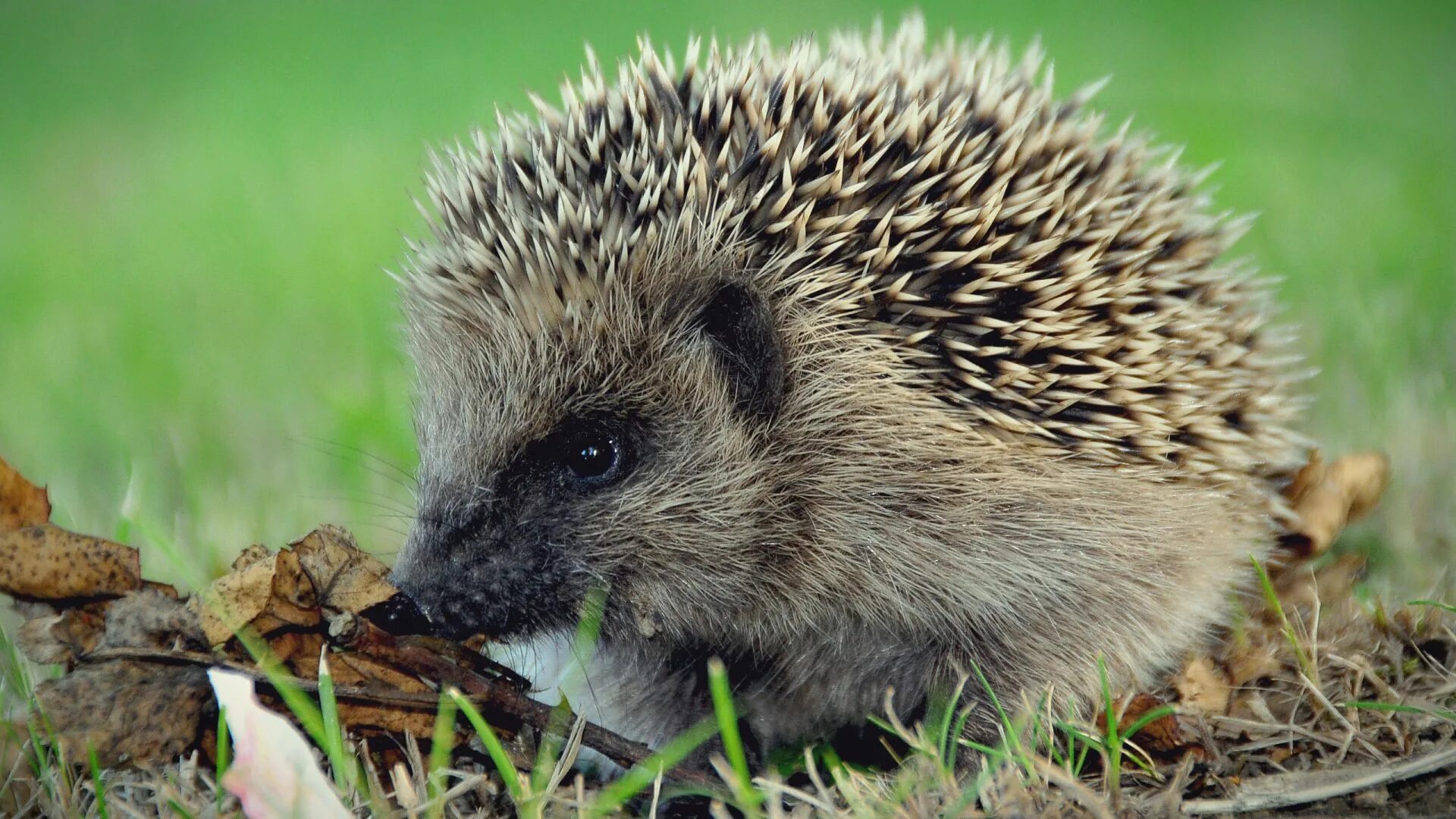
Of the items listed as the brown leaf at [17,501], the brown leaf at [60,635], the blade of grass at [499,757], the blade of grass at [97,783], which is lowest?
the blade of grass at [499,757]

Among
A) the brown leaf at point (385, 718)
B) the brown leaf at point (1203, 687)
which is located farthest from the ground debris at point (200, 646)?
the brown leaf at point (1203, 687)

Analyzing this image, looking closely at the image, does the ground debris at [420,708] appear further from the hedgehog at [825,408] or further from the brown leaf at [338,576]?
the hedgehog at [825,408]

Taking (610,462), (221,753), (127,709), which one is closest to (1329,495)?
(610,462)

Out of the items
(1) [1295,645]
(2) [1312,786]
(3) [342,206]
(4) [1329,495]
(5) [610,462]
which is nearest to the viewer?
(2) [1312,786]

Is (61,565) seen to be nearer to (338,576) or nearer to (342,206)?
(338,576)

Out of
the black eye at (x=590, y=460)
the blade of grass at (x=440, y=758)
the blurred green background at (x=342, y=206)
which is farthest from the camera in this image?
the blurred green background at (x=342, y=206)

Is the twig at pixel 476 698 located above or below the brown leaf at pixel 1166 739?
above
